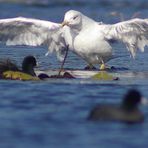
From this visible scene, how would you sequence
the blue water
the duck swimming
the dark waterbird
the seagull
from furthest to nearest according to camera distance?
1. the seagull
2. the duck swimming
3. the dark waterbird
4. the blue water

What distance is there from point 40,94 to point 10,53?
7130mm

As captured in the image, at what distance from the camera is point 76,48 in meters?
20.8

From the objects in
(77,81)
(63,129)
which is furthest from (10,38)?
(63,129)

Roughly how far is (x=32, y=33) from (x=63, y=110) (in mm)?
7007

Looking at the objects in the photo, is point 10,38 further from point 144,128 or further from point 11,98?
point 144,128

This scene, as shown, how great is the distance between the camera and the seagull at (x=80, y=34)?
814 inches

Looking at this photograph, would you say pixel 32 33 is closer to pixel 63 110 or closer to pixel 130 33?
pixel 130 33

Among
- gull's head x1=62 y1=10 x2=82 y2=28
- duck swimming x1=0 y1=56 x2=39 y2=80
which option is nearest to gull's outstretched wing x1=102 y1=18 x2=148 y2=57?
gull's head x1=62 y1=10 x2=82 y2=28

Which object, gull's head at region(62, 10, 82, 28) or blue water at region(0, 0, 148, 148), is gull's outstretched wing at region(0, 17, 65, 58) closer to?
gull's head at region(62, 10, 82, 28)

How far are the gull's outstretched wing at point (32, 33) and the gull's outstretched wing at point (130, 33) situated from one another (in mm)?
1079

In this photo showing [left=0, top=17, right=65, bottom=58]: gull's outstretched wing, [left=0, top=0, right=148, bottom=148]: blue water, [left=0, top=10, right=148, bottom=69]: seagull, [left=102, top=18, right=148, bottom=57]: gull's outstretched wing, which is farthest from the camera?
[left=0, top=17, right=65, bottom=58]: gull's outstretched wing

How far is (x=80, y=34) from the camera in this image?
2109 centimetres

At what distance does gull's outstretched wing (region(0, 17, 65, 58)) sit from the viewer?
21.0m

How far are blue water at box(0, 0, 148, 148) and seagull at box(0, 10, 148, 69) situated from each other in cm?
54
